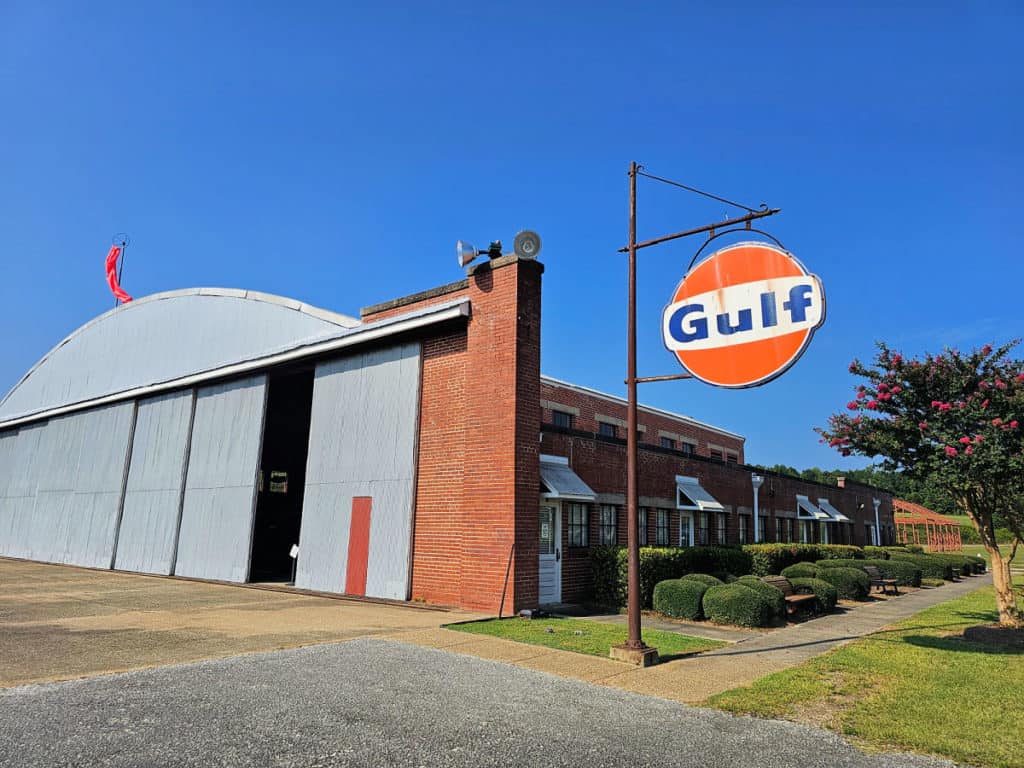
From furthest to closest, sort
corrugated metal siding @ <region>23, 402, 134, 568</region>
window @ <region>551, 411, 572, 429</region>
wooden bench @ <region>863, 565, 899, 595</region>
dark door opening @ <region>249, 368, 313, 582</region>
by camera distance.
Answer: dark door opening @ <region>249, 368, 313, 582</region>
corrugated metal siding @ <region>23, 402, 134, 568</region>
window @ <region>551, 411, 572, 429</region>
wooden bench @ <region>863, 565, 899, 595</region>

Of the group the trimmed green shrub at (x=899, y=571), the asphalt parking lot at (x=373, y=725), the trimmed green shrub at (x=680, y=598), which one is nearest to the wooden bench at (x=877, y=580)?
the trimmed green shrub at (x=899, y=571)

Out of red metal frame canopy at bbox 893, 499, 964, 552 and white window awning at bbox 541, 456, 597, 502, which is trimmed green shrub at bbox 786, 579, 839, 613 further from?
red metal frame canopy at bbox 893, 499, 964, 552

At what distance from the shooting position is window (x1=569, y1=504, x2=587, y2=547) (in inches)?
630

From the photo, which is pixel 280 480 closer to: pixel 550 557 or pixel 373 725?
pixel 550 557

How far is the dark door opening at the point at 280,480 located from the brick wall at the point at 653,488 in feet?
45.0

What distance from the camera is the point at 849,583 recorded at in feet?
60.0

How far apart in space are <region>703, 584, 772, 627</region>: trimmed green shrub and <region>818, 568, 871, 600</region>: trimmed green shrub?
6.25m

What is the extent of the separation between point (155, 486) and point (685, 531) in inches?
717

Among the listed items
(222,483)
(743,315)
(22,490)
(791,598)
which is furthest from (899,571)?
(22,490)

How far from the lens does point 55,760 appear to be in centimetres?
500

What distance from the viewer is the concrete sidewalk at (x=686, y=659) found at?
8.09m

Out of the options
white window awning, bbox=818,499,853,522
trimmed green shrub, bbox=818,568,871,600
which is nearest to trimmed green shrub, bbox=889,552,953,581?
white window awning, bbox=818,499,853,522

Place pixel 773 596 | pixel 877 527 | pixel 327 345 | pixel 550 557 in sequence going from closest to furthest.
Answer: pixel 773 596, pixel 550 557, pixel 327 345, pixel 877 527

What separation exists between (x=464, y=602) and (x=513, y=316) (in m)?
5.92
